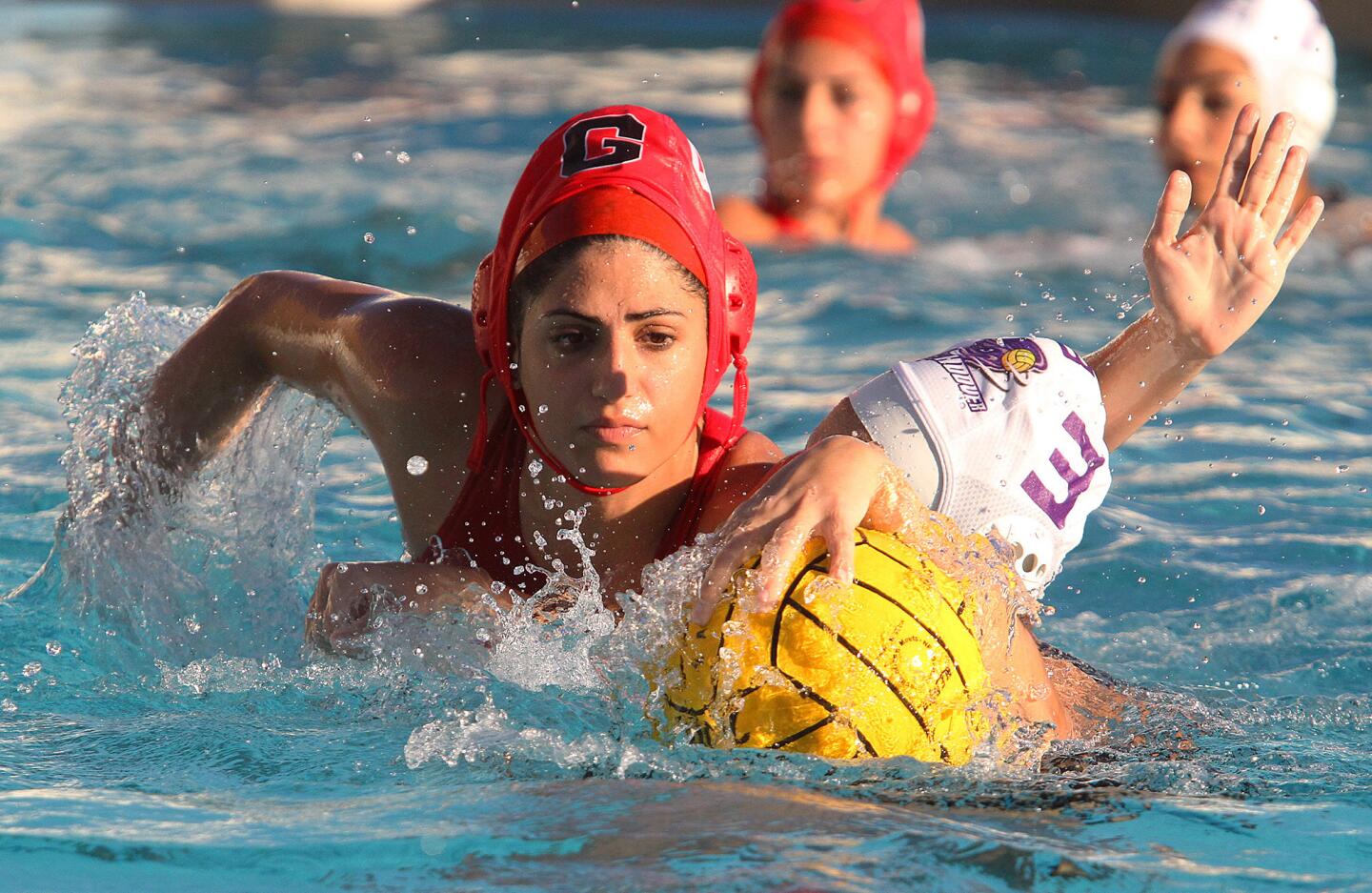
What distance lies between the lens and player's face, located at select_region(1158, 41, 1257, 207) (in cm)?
676

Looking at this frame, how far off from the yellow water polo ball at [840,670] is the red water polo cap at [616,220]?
51cm

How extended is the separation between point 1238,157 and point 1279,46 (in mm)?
3986

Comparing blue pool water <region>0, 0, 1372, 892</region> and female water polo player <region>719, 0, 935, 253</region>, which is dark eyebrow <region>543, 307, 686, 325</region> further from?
female water polo player <region>719, 0, 935, 253</region>

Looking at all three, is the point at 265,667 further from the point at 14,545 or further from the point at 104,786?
the point at 14,545

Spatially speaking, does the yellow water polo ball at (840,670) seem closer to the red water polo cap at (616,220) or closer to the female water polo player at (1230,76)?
the red water polo cap at (616,220)

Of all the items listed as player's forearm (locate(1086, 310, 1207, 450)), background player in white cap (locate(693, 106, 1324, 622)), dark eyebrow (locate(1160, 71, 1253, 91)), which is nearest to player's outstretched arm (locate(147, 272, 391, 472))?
background player in white cap (locate(693, 106, 1324, 622))

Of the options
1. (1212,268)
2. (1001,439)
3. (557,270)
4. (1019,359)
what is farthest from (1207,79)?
(557,270)

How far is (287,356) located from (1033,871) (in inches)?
76.1

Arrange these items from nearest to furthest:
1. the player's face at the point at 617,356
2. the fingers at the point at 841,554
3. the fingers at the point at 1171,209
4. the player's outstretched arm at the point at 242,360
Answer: the fingers at the point at 841,554 < the player's face at the point at 617,356 < the fingers at the point at 1171,209 < the player's outstretched arm at the point at 242,360

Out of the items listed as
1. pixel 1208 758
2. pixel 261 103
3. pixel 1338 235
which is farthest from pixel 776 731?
pixel 261 103

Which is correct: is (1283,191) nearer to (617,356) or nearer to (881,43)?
(617,356)

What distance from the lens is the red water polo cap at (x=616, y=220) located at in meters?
2.78

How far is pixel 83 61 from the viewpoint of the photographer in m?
11.1

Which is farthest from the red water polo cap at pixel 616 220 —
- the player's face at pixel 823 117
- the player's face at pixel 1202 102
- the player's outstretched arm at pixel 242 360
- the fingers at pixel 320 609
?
the player's face at pixel 1202 102
